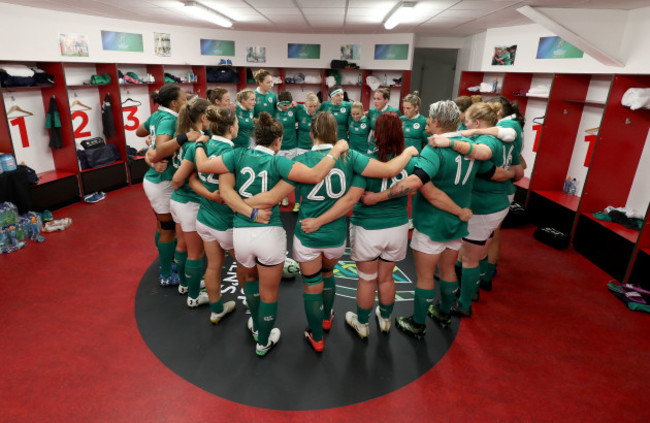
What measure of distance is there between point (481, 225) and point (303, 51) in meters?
7.50

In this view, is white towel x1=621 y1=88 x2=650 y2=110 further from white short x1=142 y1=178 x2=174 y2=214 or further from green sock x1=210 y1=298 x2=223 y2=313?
white short x1=142 y1=178 x2=174 y2=214

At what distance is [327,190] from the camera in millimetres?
2414

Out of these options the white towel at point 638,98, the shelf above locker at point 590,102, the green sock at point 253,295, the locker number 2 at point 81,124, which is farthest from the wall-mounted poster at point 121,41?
the white towel at point 638,98

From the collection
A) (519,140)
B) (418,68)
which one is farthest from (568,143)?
(418,68)

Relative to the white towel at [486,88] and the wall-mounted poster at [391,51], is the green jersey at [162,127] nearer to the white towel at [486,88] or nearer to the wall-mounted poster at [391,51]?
the white towel at [486,88]

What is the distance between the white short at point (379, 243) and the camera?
2.67 metres

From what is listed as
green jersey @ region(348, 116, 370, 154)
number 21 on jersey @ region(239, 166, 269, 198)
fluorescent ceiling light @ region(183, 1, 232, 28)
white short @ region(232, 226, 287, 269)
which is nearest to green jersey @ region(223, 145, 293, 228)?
number 21 on jersey @ region(239, 166, 269, 198)

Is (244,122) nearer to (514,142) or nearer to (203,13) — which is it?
(203,13)

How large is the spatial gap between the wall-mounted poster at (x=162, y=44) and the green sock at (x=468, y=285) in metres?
7.33

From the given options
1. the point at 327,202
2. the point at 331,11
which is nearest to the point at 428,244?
the point at 327,202

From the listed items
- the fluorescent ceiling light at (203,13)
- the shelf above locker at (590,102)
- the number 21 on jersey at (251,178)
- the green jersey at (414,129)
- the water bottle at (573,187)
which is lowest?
the water bottle at (573,187)

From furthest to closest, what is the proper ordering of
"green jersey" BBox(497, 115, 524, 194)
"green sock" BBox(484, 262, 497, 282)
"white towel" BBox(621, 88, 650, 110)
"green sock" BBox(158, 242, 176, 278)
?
"white towel" BBox(621, 88, 650, 110) → "green sock" BBox(484, 262, 497, 282) → "green sock" BBox(158, 242, 176, 278) → "green jersey" BBox(497, 115, 524, 194)

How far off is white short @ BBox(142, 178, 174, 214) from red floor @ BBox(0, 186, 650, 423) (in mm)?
936

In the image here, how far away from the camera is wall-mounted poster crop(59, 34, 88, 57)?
20.2 ft
